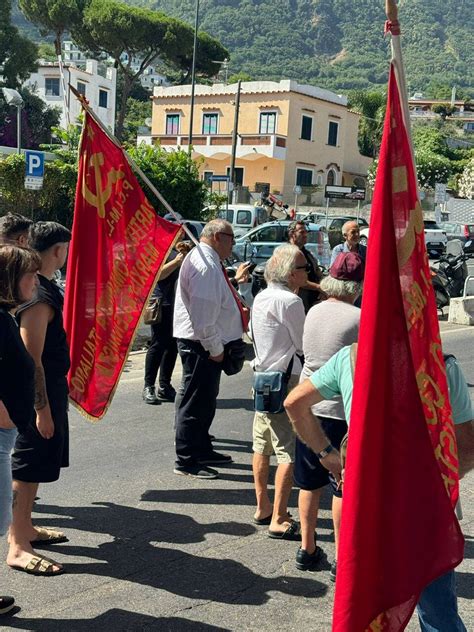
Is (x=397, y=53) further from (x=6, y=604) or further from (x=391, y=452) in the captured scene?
(x=6, y=604)

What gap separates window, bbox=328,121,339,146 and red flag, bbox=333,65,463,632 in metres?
57.9

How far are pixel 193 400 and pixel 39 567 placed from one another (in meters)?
2.08

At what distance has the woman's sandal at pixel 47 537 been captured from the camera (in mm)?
4938

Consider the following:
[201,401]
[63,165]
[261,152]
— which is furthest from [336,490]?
[261,152]

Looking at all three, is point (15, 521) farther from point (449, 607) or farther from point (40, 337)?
point (449, 607)

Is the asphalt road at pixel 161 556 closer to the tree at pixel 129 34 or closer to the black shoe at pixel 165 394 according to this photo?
the black shoe at pixel 165 394

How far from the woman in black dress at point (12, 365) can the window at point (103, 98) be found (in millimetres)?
67785

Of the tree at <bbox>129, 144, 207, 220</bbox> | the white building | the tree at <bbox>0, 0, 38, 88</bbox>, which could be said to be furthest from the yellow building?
the tree at <bbox>129, 144, 207, 220</bbox>

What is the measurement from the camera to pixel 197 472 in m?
6.30

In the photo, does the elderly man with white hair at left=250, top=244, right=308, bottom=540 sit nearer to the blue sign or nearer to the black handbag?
the black handbag

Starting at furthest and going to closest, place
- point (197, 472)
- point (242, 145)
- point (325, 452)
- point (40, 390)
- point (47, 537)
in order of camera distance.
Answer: point (242, 145)
point (197, 472)
point (47, 537)
point (40, 390)
point (325, 452)

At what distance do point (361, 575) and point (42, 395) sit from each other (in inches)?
91.5

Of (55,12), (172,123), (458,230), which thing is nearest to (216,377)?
(458,230)

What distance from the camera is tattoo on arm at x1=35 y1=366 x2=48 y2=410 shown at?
4.38 meters
